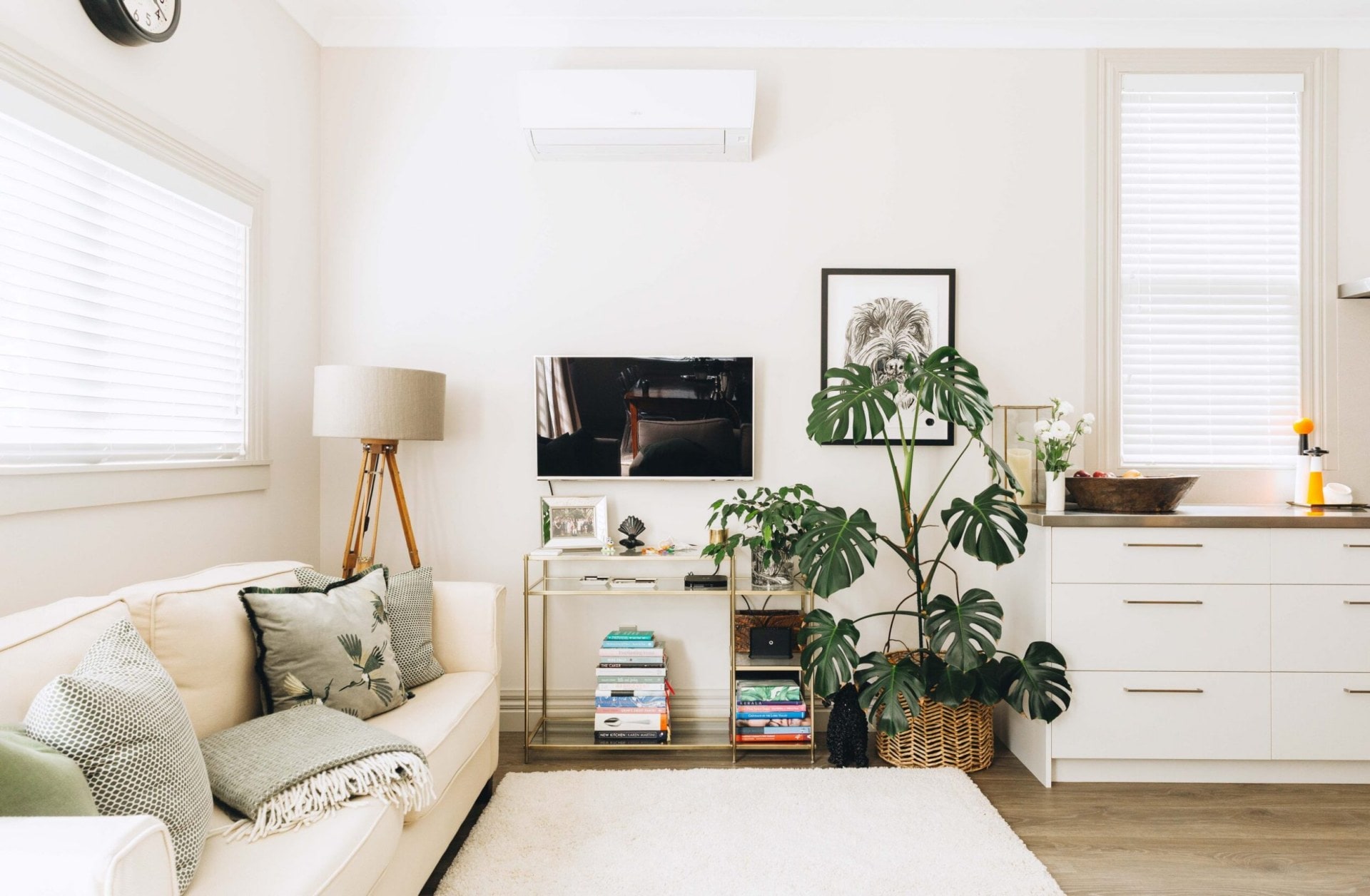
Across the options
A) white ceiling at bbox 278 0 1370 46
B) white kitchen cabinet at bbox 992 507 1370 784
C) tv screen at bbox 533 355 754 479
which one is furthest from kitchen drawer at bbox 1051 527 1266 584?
white ceiling at bbox 278 0 1370 46

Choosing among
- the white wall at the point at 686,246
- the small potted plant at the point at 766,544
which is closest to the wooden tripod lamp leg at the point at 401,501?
the white wall at the point at 686,246

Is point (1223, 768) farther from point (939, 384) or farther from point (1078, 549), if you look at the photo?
point (939, 384)

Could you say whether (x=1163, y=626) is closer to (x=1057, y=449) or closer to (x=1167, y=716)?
(x=1167, y=716)

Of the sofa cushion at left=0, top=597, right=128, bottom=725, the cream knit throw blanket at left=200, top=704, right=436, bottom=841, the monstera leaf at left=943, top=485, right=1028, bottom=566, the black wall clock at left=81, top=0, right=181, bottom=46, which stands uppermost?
the black wall clock at left=81, top=0, right=181, bottom=46

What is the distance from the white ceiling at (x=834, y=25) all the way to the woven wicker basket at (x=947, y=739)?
2556 millimetres

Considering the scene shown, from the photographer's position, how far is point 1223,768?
269 centimetres

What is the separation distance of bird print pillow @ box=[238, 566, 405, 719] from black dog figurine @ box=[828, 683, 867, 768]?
156 cm

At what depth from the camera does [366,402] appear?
8.82ft

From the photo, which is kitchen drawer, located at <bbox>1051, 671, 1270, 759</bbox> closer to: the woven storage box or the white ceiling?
the woven storage box

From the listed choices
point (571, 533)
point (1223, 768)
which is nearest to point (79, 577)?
point (571, 533)

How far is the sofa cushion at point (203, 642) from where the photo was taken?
1.67 meters

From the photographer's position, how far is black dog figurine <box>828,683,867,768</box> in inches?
111

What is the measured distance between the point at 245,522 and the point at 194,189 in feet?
3.67

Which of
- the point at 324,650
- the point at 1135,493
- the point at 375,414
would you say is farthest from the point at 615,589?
the point at 1135,493
